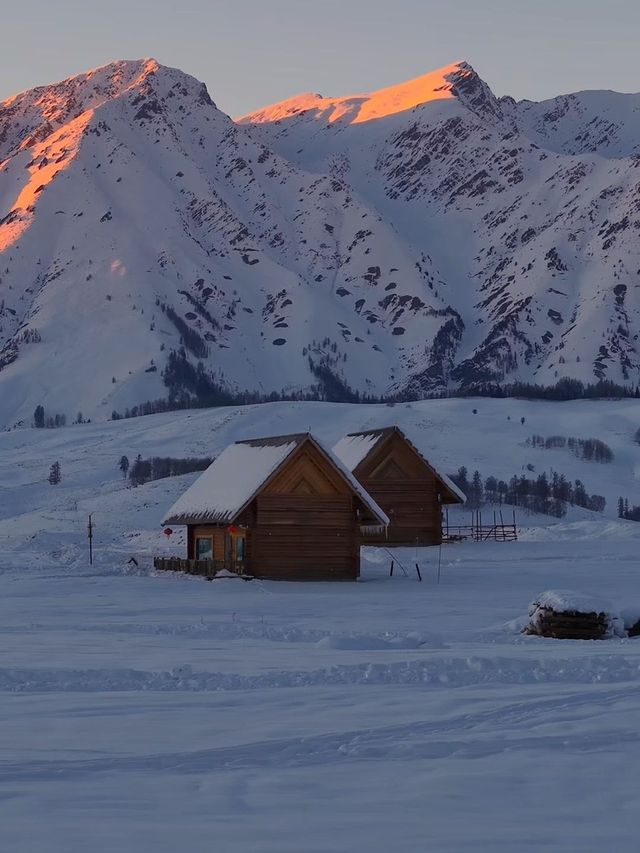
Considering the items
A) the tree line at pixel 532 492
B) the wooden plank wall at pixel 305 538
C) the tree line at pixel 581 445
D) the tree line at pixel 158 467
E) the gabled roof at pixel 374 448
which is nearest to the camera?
the wooden plank wall at pixel 305 538

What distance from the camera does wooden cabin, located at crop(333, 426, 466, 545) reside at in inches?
2520

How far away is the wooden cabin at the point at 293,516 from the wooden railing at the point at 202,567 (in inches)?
1.3

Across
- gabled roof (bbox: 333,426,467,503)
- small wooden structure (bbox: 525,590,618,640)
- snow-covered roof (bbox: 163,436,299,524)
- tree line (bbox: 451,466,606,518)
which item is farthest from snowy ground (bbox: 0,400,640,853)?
tree line (bbox: 451,466,606,518)

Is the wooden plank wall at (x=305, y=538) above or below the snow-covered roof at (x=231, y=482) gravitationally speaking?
below

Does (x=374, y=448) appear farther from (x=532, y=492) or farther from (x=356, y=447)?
(x=532, y=492)

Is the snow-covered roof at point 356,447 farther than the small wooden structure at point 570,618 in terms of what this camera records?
Yes

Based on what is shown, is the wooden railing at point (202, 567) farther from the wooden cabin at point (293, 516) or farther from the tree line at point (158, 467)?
the tree line at point (158, 467)

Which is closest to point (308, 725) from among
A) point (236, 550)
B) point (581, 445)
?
point (236, 550)

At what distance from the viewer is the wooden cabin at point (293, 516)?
44375 millimetres

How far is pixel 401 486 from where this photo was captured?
64.8 m

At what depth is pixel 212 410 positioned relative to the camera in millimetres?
164750

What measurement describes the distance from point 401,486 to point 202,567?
21.1m

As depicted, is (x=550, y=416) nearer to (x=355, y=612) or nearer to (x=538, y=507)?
(x=538, y=507)

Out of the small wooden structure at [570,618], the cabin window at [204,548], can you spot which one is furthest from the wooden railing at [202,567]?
the small wooden structure at [570,618]
